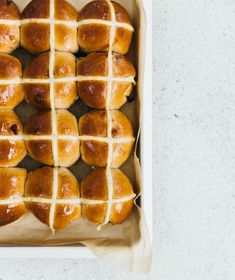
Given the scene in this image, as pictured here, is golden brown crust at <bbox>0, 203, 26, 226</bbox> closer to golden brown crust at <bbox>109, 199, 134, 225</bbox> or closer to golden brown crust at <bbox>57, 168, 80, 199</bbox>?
golden brown crust at <bbox>57, 168, 80, 199</bbox>

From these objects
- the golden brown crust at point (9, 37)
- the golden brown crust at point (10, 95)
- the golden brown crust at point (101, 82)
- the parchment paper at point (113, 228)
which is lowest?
the parchment paper at point (113, 228)

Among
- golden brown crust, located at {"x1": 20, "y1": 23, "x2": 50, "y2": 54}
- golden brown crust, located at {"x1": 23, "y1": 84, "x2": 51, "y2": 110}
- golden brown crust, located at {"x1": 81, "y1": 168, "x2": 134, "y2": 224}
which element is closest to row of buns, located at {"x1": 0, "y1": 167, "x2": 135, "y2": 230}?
golden brown crust, located at {"x1": 81, "y1": 168, "x2": 134, "y2": 224}

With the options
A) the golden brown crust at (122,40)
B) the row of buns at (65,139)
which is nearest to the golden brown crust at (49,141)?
the row of buns at (65,139)

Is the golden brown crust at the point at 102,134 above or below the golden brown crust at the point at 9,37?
below

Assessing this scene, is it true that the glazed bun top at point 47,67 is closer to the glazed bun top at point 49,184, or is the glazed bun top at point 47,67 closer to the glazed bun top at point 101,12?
the glazed bun top at point 101,12

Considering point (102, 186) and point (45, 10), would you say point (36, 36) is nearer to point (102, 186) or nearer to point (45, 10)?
point (45, 10)
